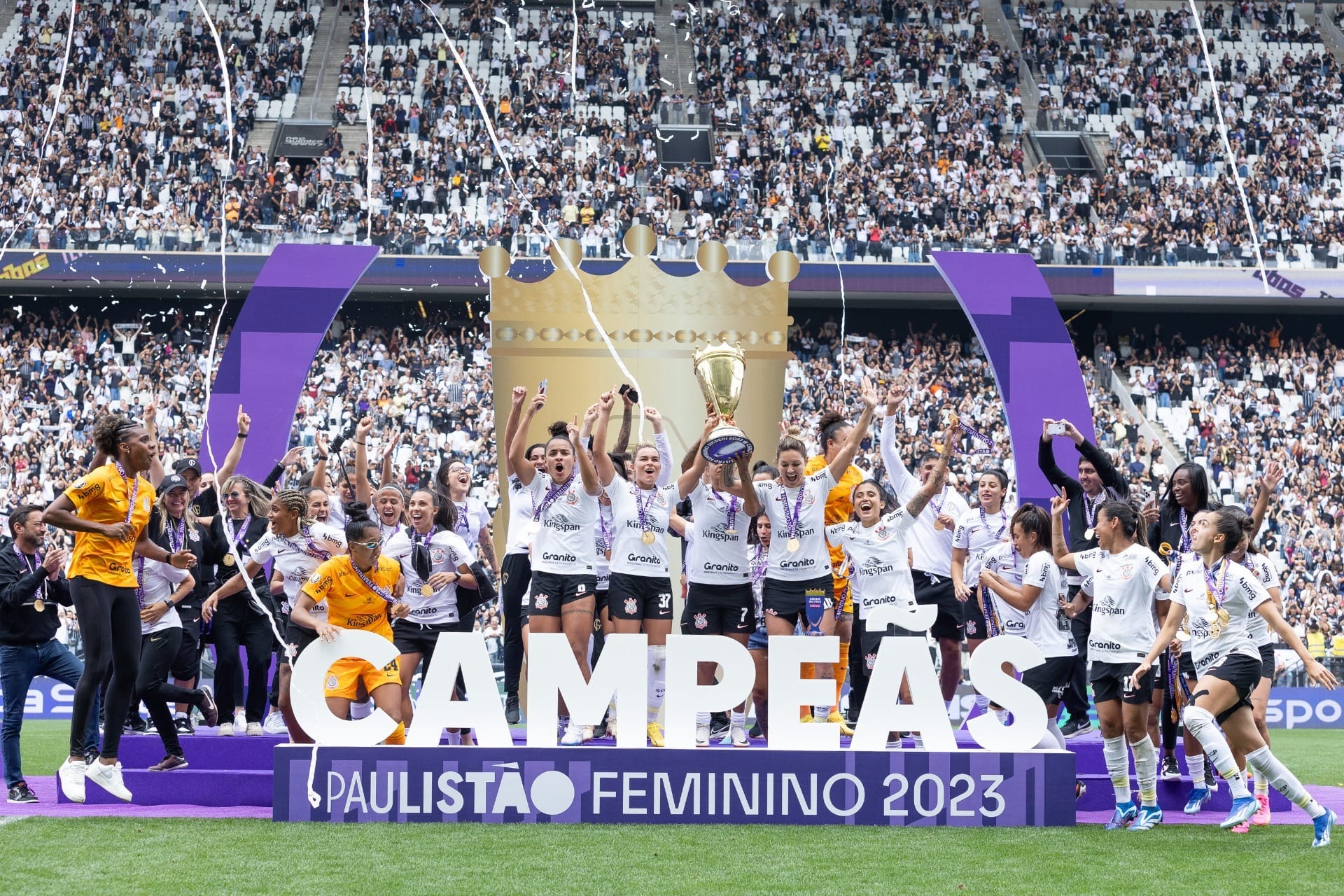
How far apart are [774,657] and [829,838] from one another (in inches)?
42.1

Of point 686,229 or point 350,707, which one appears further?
point 686,229

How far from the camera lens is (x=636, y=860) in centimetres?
636

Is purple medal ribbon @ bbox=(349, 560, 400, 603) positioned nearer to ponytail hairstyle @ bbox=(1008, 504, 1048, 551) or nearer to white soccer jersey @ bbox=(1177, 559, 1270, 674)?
ponytail hairstyle @ bbox=(1008, 504, 1048, 551)

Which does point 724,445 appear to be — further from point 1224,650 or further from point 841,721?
point 1224,650

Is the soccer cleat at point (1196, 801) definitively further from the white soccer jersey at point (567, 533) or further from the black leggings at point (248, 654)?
the black leggings at point (248, 654)

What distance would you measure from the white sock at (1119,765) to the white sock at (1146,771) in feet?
0.18

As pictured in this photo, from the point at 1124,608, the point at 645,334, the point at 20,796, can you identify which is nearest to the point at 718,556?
the point at 1124,608

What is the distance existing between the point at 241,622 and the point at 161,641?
0.80 m

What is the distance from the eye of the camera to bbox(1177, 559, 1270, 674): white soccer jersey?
7055 millimetres

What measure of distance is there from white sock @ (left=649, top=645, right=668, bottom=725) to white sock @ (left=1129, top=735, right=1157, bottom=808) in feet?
8.24

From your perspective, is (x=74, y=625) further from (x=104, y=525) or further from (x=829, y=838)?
(x=829, y=838)

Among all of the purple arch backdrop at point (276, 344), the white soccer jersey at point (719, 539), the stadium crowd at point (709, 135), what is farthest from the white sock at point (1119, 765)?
the stadium crowd at point (709, 135)

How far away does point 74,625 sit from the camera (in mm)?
16625

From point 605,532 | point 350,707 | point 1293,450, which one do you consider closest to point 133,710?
point 350,707
